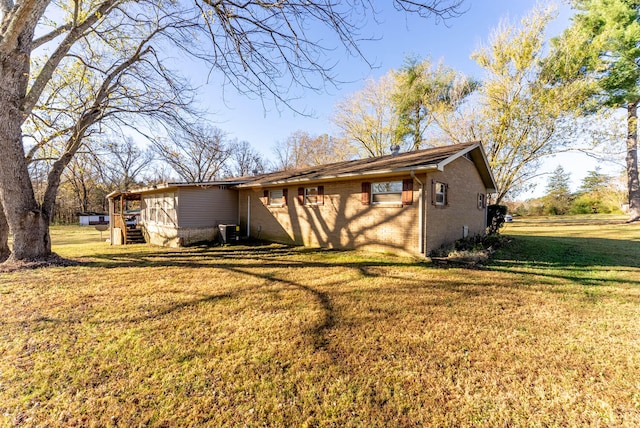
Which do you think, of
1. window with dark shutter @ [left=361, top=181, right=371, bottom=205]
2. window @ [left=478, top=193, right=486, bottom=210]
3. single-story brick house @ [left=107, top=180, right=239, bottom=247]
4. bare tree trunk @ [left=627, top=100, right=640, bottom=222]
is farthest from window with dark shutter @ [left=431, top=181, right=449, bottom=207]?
bare tree trunk @ [left=627, top=100, right=640, bottom=222]

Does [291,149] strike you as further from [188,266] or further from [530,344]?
[530,344]

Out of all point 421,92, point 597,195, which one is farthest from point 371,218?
point 597,195

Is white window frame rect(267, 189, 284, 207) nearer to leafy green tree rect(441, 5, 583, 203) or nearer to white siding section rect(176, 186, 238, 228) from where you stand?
white siding section rect(176, 186, 238, 228)

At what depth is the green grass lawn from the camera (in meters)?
2.29

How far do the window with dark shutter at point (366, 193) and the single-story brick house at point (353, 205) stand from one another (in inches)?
1.4

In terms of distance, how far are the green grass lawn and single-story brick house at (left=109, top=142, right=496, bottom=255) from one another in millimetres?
3018

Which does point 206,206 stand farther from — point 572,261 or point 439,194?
point 572,261

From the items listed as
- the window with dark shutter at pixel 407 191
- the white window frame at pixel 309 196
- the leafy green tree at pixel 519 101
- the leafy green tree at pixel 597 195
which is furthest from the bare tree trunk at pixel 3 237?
the leafy green tree at pixel 597 195

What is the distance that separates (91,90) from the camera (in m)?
8.46

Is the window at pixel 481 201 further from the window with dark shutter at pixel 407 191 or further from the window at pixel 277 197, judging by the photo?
the window at pixel 277 197

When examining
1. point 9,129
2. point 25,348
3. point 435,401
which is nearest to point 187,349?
point 25,348

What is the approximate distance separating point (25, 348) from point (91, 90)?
841cm

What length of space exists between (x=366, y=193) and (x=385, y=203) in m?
0.77

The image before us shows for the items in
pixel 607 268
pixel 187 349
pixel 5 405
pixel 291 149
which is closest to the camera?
pixel 5 405
